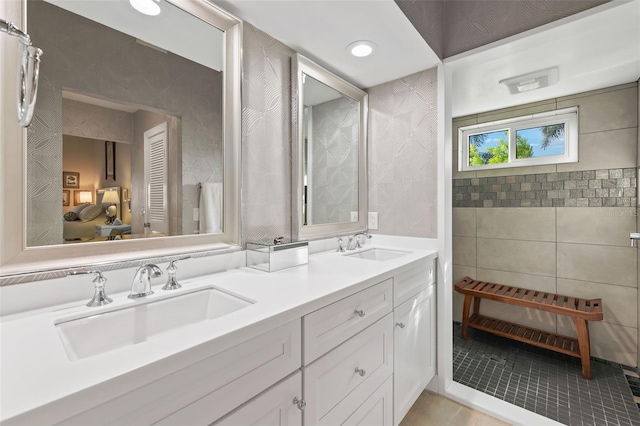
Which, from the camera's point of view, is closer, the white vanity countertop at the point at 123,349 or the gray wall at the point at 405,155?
the white vanity countertop at the point at 123,349

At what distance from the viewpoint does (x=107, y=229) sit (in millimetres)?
1052

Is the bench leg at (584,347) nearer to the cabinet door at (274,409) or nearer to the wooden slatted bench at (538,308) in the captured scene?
the wooden slatted bench at (538,308)

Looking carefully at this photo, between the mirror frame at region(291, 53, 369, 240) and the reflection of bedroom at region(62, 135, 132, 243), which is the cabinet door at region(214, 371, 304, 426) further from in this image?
the mirror frame at region(291, 53, 369, 240)

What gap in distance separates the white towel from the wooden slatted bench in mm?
2353

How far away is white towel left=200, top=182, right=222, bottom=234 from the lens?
1.33m

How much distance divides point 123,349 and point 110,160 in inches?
28.5

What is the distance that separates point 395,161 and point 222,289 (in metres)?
1.55

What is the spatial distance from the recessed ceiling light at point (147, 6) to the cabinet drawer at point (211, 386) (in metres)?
1.28

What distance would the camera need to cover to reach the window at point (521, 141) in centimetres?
253

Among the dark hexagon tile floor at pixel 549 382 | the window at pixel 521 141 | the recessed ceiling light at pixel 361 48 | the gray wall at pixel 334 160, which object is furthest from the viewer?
the window at pixel 521 141

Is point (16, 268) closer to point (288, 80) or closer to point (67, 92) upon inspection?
point (67, 92)

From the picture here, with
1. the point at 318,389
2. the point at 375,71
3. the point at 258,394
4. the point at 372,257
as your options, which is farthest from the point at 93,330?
the point at 375,71

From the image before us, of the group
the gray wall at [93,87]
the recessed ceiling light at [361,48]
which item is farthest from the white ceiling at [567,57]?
the gray wall at [93,87]

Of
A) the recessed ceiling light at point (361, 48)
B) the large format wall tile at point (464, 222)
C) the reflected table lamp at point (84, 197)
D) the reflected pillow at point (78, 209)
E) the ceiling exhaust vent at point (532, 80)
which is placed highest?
the ceiling exhaust vent at point (532, 80)
